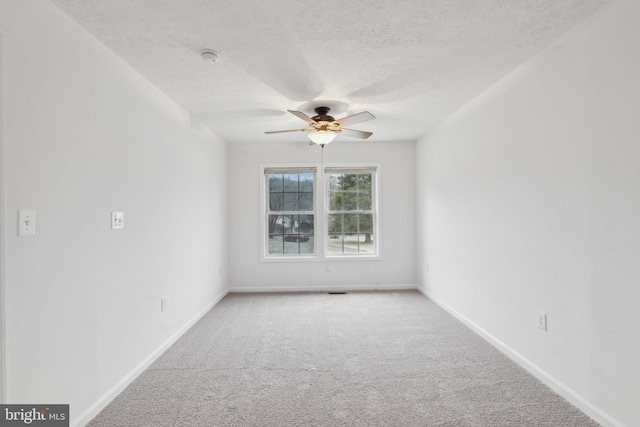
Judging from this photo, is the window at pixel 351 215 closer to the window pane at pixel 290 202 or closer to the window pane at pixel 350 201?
the window pane at pixel 350 201

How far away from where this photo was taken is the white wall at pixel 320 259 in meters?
5.19

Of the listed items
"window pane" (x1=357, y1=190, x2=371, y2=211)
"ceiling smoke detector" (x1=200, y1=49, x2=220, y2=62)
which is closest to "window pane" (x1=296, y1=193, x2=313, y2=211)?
"window pane" (x1=357, y1=190, x2=371, y2=211)

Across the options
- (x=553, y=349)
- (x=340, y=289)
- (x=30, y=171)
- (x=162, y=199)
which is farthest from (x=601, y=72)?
(x=340, y=289)

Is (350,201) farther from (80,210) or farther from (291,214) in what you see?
(80,210)

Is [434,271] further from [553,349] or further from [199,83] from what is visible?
[199,83]

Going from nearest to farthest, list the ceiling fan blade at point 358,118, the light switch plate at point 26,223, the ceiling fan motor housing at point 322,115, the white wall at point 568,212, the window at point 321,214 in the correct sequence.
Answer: the light switch plate at point 26,223
the white wall at point 568,212
the ceiling fan blade at point 358,118
the ceiling fan motor housing at point 322,115
the window at point 321,214

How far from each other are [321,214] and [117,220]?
10.8 ft

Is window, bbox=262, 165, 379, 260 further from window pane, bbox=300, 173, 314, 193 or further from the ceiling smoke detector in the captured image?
the ceiling smoke detector

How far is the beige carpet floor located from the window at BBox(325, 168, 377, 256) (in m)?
1.71

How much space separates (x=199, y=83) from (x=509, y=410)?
3.24 metres

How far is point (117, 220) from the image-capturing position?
233 cm

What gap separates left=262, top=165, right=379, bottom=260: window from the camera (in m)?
5.30

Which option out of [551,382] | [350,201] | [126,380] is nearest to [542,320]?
[551,382]

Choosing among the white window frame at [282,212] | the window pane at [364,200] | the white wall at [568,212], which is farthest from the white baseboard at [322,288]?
the white wall at [568,212]
